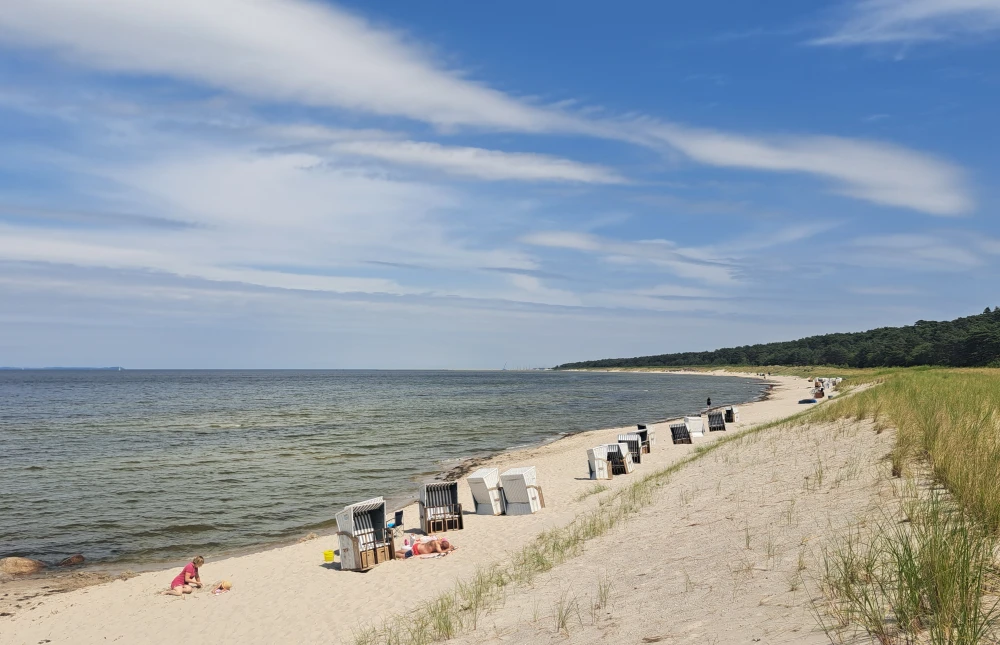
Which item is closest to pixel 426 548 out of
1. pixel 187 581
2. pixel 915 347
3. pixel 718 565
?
pixel 187 581

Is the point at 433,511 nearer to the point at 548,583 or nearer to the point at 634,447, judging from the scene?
the point at 548,583

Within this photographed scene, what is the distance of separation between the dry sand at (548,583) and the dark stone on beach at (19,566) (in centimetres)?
118

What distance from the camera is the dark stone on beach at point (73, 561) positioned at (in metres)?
15.5

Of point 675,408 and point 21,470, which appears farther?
point 675,408

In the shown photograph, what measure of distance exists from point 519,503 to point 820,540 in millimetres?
11043

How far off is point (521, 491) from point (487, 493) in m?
1.00

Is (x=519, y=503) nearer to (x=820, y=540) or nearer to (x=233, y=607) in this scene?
(x=233, y=607)

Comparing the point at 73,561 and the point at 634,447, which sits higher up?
the point at 634,447

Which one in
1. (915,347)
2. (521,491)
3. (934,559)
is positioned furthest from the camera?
(915,347)

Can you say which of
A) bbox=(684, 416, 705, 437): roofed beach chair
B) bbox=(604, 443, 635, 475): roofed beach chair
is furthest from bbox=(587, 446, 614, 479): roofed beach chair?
bbox=(684, 416, 705, 437): roofed beach chair

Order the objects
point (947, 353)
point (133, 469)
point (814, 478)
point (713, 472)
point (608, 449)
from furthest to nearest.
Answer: point (947, 353) < point (133, 469) < point (608, 449) < point (713, 472) < point (814, 478)

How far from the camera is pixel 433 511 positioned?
16.2 m

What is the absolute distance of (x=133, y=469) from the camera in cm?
2866

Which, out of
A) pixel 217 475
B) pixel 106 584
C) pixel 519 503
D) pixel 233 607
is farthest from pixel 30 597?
pixel 217 475
